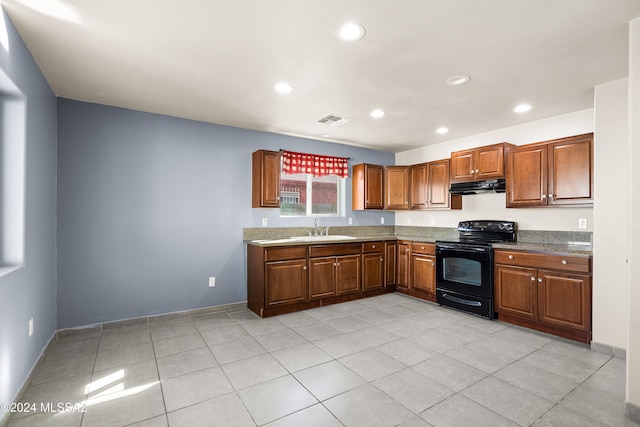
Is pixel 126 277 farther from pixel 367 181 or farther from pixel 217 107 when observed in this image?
pixel 367 181

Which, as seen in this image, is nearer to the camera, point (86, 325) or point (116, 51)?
point (116, 51)

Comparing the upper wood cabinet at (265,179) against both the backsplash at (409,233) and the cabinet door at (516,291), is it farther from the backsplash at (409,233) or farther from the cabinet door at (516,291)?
the cabinet door at (516,291)

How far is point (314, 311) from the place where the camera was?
158 inches

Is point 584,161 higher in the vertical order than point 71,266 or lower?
higher

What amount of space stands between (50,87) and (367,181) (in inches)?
160

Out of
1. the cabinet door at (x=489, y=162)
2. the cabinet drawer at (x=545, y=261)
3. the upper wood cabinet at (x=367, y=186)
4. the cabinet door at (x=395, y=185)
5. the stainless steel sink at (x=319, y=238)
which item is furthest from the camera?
the cabinet door at (x=395, y=185)

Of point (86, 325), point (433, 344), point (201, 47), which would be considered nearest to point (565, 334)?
point (433, 344)

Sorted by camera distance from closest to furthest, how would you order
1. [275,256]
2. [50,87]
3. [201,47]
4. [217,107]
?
1. [201,47]
2. [50,87]
3. [217,107]
4. [275,256]

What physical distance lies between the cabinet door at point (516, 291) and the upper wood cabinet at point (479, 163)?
1.25 meters

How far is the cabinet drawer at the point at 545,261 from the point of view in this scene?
2.95 m

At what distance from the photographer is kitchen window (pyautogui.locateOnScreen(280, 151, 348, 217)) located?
15.2 feet

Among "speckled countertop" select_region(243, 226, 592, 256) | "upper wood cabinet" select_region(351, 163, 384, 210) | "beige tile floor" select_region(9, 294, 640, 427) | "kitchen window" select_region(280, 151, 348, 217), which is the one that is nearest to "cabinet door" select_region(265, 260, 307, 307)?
"speckled countertop" select_region(243, 226, 592, 256)

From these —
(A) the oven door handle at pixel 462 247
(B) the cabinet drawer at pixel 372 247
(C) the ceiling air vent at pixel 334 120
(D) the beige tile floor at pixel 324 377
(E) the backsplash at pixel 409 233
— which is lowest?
(D) the beige tile floor at pixel 324 377

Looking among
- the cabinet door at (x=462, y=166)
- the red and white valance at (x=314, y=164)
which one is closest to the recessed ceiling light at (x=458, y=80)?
the cabinet door at (x=462, y=166)
